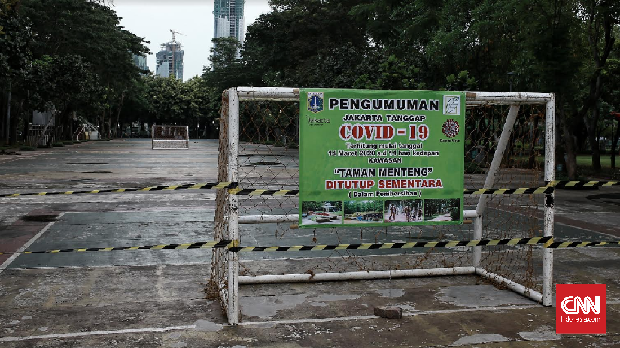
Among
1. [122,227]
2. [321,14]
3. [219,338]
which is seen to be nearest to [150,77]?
[321,14]

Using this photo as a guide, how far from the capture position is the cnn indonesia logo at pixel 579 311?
18.6 feet

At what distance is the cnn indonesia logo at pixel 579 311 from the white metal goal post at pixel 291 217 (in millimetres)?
297

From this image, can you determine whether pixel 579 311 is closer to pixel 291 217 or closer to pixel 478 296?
pixel 478 296

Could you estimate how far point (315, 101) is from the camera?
237 inches

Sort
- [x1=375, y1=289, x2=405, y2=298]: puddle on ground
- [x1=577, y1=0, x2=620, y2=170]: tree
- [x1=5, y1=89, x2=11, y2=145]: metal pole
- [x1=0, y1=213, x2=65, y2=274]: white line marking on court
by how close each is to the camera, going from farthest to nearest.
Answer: [x1=5, y1=89, x2=11, y2=145]: metal pole, [x1=577, y1=0, x2=620, y2=170]: tree, [x1=0, y1=213, x2=65, y2=274]: white line marking on court, [x1=375, y1=289, x2=405, y2=298]: puddle on ground

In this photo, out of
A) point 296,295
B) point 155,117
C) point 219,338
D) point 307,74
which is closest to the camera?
point 219,338

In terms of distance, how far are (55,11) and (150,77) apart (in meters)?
63.6

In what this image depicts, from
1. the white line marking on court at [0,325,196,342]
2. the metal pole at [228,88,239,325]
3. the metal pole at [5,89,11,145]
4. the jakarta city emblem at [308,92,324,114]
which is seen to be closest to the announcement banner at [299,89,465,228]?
the jakarta city emblem at [308,92,324,114]

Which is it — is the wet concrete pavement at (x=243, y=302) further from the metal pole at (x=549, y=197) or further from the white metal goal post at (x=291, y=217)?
the metal pole at (x=549, y=197)

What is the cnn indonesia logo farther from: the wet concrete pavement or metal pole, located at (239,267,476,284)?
metal pole, located at (239,267,476,284)

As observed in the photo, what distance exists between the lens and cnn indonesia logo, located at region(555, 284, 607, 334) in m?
5.68

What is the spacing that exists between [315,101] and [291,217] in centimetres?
175

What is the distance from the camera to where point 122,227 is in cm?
1140

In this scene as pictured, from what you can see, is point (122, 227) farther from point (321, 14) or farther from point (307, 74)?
point (321, 14)
